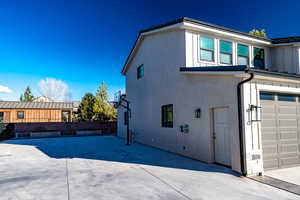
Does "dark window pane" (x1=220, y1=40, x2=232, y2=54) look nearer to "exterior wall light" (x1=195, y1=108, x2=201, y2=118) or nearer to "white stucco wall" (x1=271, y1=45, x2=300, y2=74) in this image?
"white stucco wall" (x1=271, y1=45, x2=300, y2=74)

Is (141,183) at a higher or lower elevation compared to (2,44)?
lower

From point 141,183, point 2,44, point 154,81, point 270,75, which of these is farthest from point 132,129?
point 2,44

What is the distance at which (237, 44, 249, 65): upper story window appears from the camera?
30.0ft

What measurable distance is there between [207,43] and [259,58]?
3.56 m

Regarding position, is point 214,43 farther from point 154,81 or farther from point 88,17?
point 88,17

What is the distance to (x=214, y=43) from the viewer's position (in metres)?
8.64

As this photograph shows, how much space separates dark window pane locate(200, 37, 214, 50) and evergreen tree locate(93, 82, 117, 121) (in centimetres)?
1861

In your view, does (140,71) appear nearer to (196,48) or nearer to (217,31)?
(196,48)

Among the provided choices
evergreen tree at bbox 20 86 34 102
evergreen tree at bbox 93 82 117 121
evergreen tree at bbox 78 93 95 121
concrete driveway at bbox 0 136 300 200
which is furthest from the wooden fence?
evergreen tree at bbox 20 86 34 102

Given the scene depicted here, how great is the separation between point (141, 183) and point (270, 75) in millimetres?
4829

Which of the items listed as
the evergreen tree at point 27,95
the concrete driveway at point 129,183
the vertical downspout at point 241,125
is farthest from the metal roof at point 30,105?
the vertical downspout at point 241,125

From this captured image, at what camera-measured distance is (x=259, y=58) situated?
9.83m

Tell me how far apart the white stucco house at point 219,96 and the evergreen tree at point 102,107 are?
40.9 ft

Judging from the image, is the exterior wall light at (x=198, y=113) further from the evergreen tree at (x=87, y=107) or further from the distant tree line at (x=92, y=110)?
the evergreen tree at (x=87, y=107)
